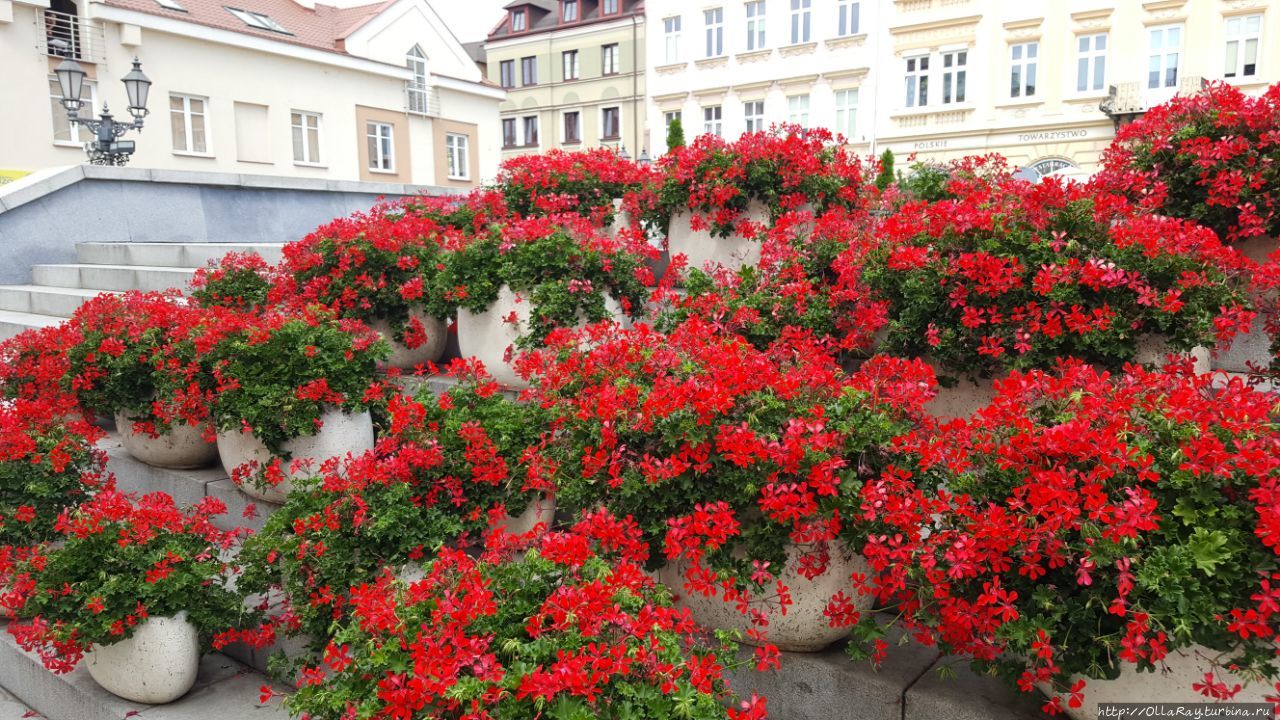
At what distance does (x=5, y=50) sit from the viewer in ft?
58.7

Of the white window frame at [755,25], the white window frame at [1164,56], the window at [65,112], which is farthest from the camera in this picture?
→ the white window frame at [755,25]

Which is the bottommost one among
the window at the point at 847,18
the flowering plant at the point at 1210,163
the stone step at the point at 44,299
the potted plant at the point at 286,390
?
the potted plant at the point at 286,390

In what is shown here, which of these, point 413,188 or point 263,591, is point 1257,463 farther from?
point 413,188

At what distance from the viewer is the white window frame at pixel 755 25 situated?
28641 mm

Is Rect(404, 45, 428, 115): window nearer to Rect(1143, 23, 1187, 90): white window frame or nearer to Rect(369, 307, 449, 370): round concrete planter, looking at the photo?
Rect(1143, 23, 1187, 90): white window frame

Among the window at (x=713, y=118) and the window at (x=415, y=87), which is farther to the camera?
the window at (x=713, y=118)

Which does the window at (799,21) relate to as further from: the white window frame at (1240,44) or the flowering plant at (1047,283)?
the flowering plant at (1047,283)

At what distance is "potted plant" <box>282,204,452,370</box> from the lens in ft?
15.8

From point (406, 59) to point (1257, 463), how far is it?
92.1 ft

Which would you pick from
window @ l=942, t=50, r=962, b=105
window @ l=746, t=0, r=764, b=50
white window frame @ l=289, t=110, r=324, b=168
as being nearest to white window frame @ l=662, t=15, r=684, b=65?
window @ l=746, t=0, r=764, b=50

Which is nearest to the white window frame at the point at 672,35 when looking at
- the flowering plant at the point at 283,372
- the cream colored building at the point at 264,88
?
the cream colored building at the point at 264,88

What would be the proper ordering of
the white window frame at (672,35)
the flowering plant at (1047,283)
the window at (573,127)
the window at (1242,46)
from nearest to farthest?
the flowering plant at (1047,283)
the window at (1242,46)
the white window frame at (672,35)
the window at (573,127)

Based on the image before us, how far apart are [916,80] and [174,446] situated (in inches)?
983

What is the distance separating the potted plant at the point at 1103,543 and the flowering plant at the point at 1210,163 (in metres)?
1.91
